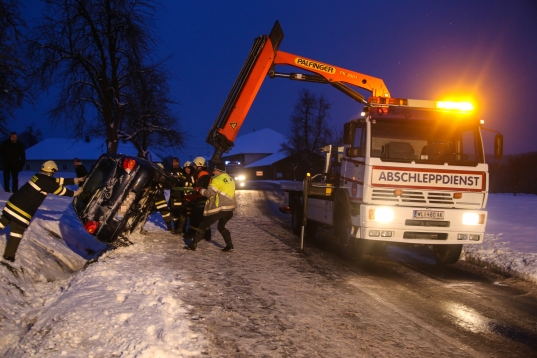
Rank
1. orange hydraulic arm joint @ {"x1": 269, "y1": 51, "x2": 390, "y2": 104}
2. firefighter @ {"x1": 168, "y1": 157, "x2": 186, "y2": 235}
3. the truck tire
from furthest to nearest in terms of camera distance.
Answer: firefighter @ {"x1": 168, "y1": 157, "x2": 186, "y2": 235} → orange hydraulic arm joint @ {"x1": 269, "y1": 51, "x2": 390, "y2": 104} → the truck tire

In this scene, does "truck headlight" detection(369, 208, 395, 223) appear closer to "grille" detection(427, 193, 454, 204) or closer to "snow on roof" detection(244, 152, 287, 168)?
"grille" detection(427, 193, 454, 204)

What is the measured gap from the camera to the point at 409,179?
780cm

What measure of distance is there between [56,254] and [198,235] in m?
2.63

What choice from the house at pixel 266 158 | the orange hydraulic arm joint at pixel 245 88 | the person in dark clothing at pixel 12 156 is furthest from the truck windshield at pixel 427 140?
the house at pixel 266 158

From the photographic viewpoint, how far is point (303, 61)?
11.2 metres

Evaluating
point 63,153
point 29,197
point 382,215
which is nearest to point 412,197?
point 382,215

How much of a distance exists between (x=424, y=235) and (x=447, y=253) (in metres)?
1.25

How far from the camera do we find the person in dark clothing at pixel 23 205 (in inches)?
268

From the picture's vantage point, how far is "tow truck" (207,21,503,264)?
305 inches

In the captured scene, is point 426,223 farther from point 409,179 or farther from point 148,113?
point 148,113

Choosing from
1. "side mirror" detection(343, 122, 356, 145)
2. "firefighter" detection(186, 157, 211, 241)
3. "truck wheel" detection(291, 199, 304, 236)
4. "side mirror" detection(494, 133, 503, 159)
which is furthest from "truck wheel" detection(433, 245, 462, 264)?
"firefighter" detection(186, 157, 211, 241)

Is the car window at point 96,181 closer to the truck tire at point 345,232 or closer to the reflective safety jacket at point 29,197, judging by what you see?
the reflective safety jacket at point 29,197

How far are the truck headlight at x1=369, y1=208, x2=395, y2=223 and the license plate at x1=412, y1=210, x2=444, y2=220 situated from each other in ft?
1.38

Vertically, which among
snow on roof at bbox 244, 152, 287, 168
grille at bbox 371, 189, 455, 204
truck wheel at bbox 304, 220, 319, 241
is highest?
snow on roof at bbox 244, 152, 287, 168
